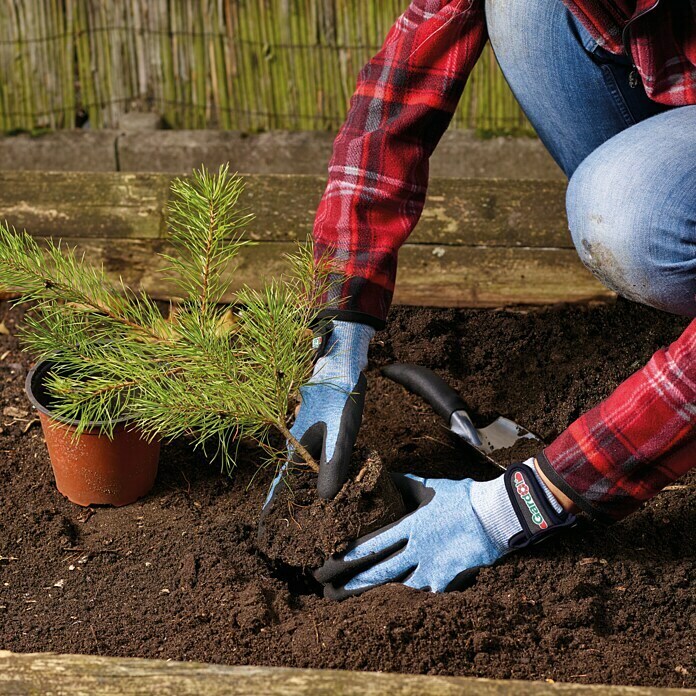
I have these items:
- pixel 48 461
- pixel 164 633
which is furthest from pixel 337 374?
pixel 48 461

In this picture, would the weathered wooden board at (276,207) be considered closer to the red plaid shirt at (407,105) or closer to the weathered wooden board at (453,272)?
the weathered wooden board at (453,272)

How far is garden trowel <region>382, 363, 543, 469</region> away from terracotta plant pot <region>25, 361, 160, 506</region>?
0.55 metres

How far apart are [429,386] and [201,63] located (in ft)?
5.93

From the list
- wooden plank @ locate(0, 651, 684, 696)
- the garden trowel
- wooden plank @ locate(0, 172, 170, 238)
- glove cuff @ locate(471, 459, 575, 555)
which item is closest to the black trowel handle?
the garden trowel

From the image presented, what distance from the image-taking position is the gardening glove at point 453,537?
1296 mm

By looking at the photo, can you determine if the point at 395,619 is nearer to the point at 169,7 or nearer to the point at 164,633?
the point at 164,633

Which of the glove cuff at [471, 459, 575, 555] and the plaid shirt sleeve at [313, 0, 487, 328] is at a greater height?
the plaid shirt sleeve at [313, 0, 487, 328]

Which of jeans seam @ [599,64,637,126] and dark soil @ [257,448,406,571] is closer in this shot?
dark soil @ [257,448,406,571]

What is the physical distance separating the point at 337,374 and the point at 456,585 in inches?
16.1

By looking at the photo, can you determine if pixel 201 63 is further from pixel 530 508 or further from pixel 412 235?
pixel 530 508

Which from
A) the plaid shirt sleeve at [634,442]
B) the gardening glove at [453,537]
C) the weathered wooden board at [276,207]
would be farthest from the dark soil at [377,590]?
the weathered wooden board at [276,207]

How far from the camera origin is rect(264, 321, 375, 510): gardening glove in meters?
1.37

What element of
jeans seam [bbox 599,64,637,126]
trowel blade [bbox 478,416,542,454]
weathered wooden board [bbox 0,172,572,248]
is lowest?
trowel blade [bbox 478,416,542,454]

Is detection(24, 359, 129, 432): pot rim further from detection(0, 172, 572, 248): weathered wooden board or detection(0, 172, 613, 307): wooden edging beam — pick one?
detection(0, 172, 572, 248): weathered wooden board
